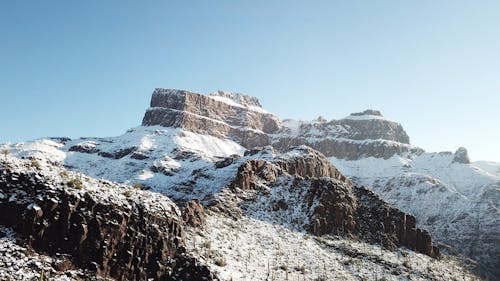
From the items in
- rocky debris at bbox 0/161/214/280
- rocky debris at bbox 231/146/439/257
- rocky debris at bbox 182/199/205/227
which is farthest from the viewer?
rocky debris at bbox 231/146/439/257

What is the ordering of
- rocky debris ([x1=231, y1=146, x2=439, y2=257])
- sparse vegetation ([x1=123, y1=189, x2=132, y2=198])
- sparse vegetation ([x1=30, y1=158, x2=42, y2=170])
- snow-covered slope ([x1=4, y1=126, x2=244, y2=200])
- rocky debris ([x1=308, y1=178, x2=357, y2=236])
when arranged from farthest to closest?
snow-covered slope ([x1=4, y1=126, x2=244, y2=200])
rocky debris ([x1=231, y1=146, x2=439, y2=257])
rocky debris ([x1=308, y1=178, x2=357, y2=236])
sparse vegetation ([x1=123, y1=189, x2=132, y2=198])
sparse vegetation ([x1=30, y1=158, x2=42, y2=170])

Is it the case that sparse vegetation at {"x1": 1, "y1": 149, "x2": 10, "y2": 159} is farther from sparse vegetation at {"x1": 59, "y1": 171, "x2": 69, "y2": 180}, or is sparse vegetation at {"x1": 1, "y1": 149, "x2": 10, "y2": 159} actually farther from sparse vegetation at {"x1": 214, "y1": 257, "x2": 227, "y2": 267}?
sparse vegetation at {"x1": 214, "y1": 257, "x2": 227, "y2": 267}

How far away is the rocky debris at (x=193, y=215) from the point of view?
4605cm

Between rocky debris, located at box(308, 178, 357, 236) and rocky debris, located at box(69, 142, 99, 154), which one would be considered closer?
rocky debris, located at box(308, 178, 357, 236)

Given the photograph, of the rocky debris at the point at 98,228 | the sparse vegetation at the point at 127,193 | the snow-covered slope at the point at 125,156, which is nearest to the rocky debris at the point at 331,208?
the rocky debris at the point at 98,228

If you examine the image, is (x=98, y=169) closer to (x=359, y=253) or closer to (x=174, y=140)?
(x=174, y=140)

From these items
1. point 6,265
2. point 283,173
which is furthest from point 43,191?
point 283,173

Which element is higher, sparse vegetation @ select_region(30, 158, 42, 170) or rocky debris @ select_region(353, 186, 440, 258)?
sparse vegetation @ select_region(30, 158, 42, 170)

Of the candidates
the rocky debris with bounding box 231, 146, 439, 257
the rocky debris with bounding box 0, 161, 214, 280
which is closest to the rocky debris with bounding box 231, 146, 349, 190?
the rocky debris with bounding box 231, 146, 439, 257

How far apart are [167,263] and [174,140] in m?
169

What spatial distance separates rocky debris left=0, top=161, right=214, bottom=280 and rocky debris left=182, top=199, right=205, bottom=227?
11977mm

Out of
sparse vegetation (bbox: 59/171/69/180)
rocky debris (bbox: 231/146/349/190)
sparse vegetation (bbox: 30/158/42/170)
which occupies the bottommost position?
sparse vegetation (bbox: 59/171/69/180)

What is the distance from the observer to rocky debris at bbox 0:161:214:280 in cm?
2541

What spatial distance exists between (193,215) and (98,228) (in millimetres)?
19640
